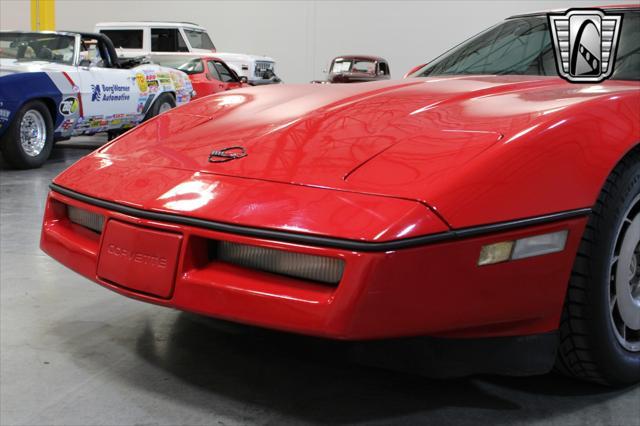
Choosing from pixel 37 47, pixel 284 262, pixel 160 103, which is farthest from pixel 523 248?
pixel 160 103

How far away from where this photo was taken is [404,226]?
1.44 meters

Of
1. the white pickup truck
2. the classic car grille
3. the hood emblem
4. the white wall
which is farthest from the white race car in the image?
the white wall

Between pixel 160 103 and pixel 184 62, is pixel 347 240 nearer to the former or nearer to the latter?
pixel 160 103

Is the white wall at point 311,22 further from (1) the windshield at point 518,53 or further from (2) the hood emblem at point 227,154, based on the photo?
(2) the hood emblem at point 227,154

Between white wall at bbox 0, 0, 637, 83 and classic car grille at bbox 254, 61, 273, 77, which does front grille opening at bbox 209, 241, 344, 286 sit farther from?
white wall at bbox 0, 0, 637, 83

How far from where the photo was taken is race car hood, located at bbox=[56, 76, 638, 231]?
1.58m

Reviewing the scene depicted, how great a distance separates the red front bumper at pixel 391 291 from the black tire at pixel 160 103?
20.3 ft

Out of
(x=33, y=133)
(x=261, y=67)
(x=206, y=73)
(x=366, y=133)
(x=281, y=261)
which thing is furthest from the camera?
(x=261, y=67)

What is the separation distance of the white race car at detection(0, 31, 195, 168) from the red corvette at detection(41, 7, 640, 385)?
396 centimetres

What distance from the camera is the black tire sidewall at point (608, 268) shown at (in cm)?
169

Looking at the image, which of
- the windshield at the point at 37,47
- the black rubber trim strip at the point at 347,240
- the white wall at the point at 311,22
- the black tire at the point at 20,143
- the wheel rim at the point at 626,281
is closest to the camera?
the black rubber trim strip at the point at 347,240

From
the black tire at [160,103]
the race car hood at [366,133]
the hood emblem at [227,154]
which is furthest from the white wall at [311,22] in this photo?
the hood emblem at [227,154]

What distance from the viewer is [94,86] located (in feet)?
21.3

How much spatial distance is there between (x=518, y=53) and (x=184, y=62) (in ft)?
29.9
